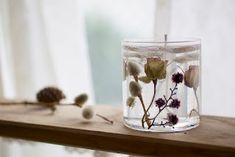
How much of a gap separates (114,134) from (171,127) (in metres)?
0.08

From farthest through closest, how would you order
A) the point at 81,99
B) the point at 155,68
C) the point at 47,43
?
the point at 47,43
the point at 81,99
the point at 155,68

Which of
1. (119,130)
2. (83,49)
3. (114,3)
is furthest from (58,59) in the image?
(119,130)

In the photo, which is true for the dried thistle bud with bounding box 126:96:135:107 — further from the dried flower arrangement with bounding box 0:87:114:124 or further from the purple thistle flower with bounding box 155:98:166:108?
the dried flower arrangement with bounding box 0:87:114:124

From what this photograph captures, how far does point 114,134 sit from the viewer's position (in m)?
0.56

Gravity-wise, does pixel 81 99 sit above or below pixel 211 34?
below

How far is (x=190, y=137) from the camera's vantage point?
523 millimetres

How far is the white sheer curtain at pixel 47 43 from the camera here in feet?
2.70

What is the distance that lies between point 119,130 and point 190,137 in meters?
0.11

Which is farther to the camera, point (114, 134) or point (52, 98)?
point (52, 98)

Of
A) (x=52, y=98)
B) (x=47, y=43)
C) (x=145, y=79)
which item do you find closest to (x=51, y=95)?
(x=52, y=98)

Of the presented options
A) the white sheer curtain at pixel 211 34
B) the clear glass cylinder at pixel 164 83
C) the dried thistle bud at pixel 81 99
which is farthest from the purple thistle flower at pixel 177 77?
the dried thistle bud at pixel 81 99

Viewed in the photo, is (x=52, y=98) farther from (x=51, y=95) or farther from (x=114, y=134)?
(x=114, y=134)

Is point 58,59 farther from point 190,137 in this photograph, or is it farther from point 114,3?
point 190,137

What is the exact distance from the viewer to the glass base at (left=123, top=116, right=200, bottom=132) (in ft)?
1.82
